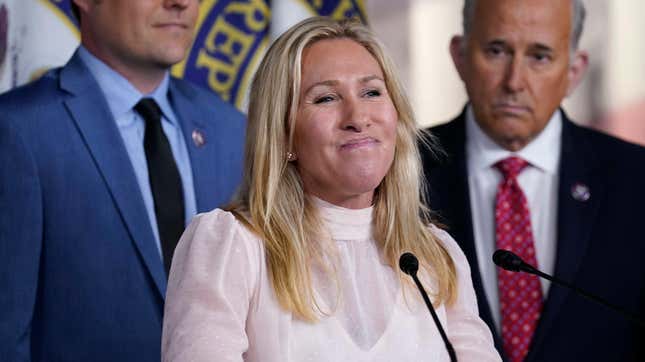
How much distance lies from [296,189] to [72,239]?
0.75 meters

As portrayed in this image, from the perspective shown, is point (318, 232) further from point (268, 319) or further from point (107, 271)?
point (107, 271)

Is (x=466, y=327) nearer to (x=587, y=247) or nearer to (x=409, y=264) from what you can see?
(x=409, y=264)

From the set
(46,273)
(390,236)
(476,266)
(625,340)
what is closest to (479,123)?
(476,266)

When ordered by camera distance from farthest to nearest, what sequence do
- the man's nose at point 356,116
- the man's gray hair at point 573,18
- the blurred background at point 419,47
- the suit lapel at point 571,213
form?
the blurred background at point 419,47
the man's gray hair at point 573,18
the suit lapel at point 571,213
the man's nose at point 356,116

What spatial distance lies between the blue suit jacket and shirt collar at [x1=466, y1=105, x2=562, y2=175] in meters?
0.90

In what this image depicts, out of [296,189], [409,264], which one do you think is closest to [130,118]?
[296,189]

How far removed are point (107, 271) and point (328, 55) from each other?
2.91ft

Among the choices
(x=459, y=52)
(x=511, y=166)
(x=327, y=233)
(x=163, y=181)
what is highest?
(x=459, y=52)

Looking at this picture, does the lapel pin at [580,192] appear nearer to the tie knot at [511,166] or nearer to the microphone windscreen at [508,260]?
the tie knot at [511,166]

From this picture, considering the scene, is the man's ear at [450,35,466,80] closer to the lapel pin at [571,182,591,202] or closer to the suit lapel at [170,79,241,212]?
the lapel pin at [571,182,591,202]

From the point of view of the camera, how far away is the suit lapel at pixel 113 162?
292 centimetres

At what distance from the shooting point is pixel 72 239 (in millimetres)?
2863

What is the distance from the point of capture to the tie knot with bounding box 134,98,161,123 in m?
3.09

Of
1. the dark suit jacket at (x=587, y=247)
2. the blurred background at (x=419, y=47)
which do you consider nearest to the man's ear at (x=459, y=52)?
the dark suit jacket at (x=587, y=247)
